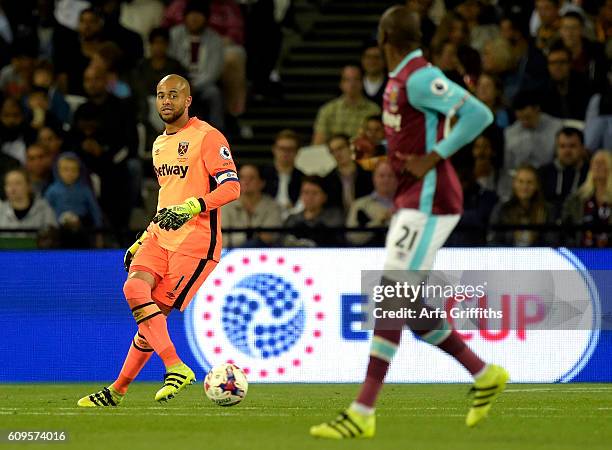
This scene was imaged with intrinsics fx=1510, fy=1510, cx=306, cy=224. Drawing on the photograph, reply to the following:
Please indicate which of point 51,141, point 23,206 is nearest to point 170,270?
point 23,206

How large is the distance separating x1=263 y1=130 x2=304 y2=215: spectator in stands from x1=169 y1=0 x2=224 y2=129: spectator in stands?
1910mm

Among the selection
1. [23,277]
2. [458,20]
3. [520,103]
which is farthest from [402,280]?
[458,20]

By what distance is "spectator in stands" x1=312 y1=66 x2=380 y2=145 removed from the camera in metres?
16.9

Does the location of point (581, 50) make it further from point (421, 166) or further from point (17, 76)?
point (421, 166)

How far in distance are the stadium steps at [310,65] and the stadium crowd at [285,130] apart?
0.65 feet

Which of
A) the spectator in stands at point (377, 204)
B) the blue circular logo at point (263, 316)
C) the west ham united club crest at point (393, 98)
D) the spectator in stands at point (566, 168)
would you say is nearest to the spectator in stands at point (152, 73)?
the spectator in stands at point (377, 204)

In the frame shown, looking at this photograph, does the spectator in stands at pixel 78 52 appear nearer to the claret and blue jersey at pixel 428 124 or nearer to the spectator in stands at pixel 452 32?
the spectator in stands at pixel 452 32

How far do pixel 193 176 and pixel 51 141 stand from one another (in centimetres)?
693

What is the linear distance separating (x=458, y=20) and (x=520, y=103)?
161 centimetres

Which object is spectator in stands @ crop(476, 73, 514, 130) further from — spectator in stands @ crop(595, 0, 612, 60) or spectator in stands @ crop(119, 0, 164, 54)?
spectator in stands @ crop(119, 0, 164, 54)

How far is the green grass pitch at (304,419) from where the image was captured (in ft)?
27.0

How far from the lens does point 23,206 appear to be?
51.4 feet

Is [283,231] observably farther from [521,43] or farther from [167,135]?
[521,43]

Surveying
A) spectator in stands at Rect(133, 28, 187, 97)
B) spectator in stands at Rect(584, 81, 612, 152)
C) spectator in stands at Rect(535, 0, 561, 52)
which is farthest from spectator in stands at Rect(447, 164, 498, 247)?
spectator in stands at Rect(133, 28, 187, 97)
